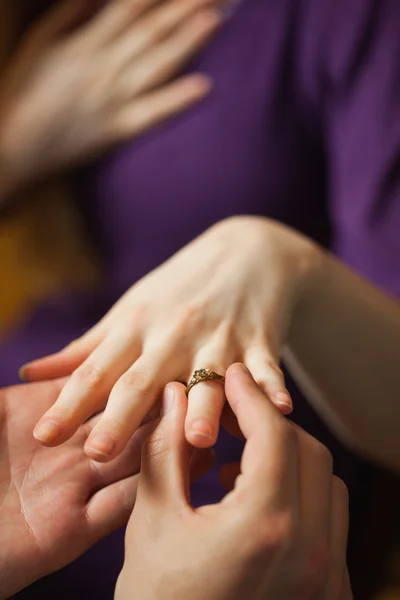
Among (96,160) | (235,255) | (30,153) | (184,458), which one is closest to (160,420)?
(184,458)

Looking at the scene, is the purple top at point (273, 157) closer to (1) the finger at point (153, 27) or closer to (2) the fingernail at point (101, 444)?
(1) the finger at point (153, 27)

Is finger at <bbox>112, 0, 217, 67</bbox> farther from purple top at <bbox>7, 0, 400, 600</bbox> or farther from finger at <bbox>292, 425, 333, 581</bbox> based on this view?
finger at <bbox>292, 425, 333, 581</bbox>

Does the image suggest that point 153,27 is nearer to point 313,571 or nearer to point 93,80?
point 93,80

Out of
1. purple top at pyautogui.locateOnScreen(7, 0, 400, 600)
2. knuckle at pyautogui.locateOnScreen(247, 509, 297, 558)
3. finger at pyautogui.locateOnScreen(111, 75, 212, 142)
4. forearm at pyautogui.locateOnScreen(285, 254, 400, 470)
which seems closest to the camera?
knuckle at pyautogui.locateOnScreen(247, 509, 297, 558)

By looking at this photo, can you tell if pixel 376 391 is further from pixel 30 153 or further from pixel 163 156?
pixel 30 153

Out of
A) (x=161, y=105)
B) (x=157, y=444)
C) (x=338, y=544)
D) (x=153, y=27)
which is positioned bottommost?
(x=338, y=544)

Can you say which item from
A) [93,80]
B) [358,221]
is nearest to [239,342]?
[358,221]

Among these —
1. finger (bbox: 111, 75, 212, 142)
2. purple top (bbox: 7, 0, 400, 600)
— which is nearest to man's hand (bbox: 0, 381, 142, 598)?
purple top (bbox: 7, 0, 400, 600)
